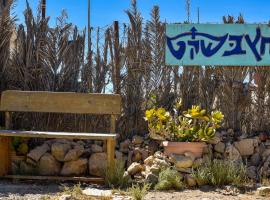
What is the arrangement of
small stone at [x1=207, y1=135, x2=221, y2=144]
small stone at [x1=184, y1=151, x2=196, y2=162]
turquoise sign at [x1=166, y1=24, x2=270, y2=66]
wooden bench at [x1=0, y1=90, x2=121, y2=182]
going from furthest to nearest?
turquoise sign at [x1=166, y1=24, x2=270, y2=66] < small stone at [x1=207, y1=135, x2=221, y2=144] < wooden bench at [x1=0, y1=90, x2=121, y2=182] < small stone at [x1=184, y1=151, x2=196, y2=162]

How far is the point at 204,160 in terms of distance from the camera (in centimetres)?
736

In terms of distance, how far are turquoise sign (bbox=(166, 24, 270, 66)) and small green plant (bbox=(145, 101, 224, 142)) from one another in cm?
133

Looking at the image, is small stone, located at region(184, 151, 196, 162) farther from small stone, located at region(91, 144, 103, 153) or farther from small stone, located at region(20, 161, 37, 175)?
small stone, located at region(20, 161, 37, 175)

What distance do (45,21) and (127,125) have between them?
96.1 inches

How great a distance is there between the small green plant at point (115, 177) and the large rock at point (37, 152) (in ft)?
4.38

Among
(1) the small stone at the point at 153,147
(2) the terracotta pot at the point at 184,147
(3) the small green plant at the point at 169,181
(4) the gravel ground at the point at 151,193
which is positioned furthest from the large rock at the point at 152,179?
(1) the small stone at the point at 153,147

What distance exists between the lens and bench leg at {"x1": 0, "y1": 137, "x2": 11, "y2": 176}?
729 centimetres

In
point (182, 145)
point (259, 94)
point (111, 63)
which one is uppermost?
point (111, 63)

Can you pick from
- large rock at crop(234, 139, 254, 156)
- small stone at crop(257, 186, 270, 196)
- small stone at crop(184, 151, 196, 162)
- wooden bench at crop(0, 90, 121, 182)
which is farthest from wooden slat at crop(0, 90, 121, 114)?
small stone at crop(257, 186, 270, 196)

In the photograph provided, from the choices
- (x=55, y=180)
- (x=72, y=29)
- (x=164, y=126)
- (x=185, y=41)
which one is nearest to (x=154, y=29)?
(x=185, y=41)

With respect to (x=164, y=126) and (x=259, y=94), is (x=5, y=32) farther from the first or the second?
(x=259, y=94)

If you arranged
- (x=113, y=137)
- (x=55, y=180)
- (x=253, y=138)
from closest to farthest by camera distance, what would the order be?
(x=113, y=137)
(x=55, y=180)
(x=253, y=138)

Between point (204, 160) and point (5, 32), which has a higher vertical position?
point (5, 32)

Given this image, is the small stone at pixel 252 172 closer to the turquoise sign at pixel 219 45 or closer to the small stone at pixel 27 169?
the turquoise sign at pixel 219 45
